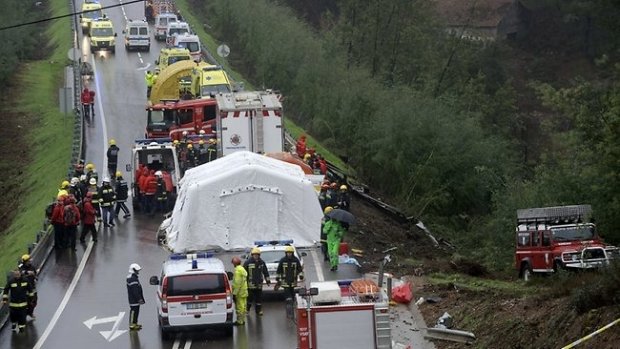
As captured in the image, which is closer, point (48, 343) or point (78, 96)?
point (48, 343)

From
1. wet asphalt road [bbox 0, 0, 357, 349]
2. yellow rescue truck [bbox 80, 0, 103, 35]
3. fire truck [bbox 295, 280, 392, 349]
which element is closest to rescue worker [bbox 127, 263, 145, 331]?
wet asphalt road [bbox 0, 0, 357, 349]

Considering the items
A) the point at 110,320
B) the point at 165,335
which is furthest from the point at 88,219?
the point at 165,335

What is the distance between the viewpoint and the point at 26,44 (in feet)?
261

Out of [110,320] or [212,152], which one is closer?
[110,320]

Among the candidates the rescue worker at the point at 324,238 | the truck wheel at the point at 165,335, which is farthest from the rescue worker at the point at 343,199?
the truck wheel at the point at 165,335

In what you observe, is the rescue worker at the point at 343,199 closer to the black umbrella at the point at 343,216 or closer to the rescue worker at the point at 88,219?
the black umbrella at the point at 343,216

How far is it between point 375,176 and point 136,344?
28674 mm

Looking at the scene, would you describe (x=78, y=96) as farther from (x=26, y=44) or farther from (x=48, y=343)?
(x=48, y=343)

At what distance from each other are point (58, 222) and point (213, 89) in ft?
65.9

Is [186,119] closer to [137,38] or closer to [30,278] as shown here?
[30,278]

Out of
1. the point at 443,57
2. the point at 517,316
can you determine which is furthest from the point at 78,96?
the point at 517,316

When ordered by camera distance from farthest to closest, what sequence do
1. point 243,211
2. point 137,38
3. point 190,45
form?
1. point 137,38
2. point 190,45
3. point 243,211

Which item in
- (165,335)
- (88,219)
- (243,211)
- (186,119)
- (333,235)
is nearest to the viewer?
(165,335)

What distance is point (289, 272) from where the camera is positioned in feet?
87.6
